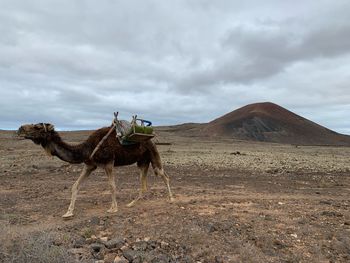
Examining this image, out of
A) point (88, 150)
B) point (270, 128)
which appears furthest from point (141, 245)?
point (270, 128)

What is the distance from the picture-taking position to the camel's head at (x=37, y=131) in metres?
9.39

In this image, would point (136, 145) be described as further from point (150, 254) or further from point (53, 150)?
point (150, 254)

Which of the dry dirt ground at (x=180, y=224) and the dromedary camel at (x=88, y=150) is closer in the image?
the dry dirt ground at (x=180, y=224)

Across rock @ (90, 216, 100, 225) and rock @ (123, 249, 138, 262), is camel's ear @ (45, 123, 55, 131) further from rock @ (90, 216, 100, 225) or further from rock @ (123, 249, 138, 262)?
rock @ (123, 249, 138, 262)

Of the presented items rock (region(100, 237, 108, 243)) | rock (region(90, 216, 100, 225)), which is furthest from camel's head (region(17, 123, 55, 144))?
rock (region(100, 237, 108, 243))

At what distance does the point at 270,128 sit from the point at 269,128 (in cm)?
22

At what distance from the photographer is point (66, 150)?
391 inches

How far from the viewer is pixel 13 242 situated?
7.54m

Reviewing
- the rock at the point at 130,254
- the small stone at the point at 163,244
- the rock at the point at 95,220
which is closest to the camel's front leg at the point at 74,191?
the rock at the point at 95,220

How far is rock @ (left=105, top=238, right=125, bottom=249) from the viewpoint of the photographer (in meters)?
7.94

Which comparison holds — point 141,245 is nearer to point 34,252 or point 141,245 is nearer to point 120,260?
point 120,260

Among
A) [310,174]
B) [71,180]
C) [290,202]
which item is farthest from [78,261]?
[310,174]

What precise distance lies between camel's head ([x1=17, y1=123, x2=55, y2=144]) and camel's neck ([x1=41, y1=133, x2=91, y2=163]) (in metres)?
0.14

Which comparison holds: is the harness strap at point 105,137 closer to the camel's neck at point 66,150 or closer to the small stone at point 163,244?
the camel's neck at point 66,150
